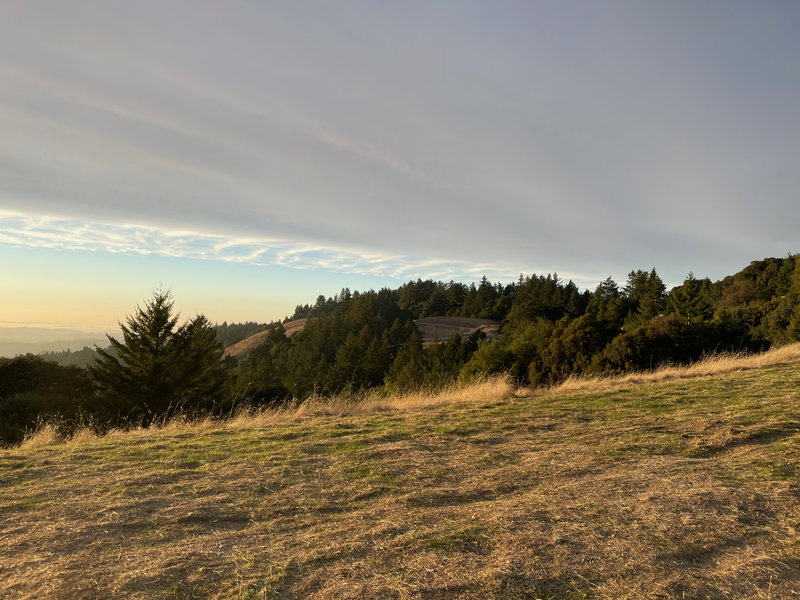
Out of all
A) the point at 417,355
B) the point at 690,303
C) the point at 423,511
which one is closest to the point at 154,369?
the point at 423,511

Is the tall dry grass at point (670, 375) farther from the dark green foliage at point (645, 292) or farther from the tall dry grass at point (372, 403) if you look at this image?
the dark green foliage at point (645, 292)

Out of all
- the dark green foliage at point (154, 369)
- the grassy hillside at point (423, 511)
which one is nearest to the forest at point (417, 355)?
the dark green foliage at point (154, 369)

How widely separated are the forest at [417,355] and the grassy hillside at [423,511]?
467 centimetres

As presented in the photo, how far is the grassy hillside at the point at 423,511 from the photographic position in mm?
2746

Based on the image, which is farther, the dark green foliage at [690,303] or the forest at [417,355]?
the dark green foliage at [690,303]

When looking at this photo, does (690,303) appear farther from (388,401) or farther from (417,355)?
(388,401)

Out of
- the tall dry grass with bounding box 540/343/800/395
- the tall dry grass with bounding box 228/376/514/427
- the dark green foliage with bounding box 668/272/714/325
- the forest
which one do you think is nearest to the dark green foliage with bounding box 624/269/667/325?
the forest

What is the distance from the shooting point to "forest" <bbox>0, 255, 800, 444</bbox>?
24.8 meters

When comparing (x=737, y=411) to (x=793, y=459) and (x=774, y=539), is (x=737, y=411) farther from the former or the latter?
(x=774, y=539)

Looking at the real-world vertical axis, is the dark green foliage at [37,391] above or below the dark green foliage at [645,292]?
below

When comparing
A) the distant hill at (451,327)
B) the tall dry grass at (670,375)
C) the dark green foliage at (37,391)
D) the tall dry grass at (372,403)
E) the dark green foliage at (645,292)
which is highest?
the dark green foliage at (645,292)

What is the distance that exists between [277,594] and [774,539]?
11.7 feet

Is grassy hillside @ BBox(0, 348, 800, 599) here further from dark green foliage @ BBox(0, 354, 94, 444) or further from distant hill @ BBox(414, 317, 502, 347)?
distant hill @ BBox(414, 317, 502, 347)

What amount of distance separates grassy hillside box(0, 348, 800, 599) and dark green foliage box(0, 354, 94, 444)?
24367mm
